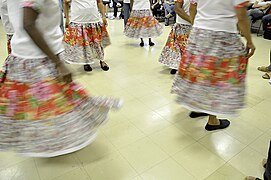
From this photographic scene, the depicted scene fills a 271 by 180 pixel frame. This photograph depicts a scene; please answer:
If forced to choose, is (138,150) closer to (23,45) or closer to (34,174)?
(34,174)

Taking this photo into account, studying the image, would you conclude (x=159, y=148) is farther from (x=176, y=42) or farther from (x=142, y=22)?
(x=142, y=22)

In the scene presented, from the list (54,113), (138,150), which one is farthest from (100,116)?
(138,150)

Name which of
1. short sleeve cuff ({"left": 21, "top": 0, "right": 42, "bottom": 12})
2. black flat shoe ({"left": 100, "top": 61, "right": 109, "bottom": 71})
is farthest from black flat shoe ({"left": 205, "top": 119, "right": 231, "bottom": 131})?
black flat shoe ({"left": 100, "top": 61, "right": 109, "bottom": 71})

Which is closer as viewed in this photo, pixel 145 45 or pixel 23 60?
pixel 23 60

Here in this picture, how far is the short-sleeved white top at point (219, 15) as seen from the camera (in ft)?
4.71

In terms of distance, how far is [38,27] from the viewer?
113cm

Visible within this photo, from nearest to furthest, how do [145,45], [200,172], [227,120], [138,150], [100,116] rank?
[100,116] → [200,172] → [138,150] → [227,120] → [145,45]

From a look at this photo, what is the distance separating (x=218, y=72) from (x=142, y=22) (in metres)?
2.75

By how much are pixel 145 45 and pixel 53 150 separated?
3.54 m

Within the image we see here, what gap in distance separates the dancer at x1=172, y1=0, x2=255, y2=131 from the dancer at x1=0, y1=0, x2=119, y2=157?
2.81ft

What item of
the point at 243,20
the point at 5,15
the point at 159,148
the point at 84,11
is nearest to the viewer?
the point at 243,20

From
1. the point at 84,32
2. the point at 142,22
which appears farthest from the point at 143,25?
the point at 84,32

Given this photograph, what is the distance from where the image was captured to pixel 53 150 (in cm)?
118

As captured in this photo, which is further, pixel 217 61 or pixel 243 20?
pixel 217 61
